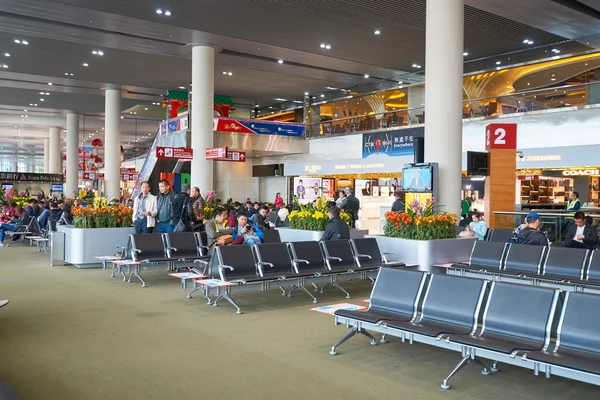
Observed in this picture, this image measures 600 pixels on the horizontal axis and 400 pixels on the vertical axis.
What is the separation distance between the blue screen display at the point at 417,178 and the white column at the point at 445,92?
31cm

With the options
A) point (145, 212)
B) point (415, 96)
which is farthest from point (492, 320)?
point (415, 96)

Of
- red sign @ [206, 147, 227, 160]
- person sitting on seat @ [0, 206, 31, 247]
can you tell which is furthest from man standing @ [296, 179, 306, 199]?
person sitting on seat @ [0, 206, 31, 247]

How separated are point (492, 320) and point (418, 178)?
6915 mm

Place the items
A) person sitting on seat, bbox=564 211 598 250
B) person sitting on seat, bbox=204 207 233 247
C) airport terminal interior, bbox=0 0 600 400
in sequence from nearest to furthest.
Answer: airport terminal interior, bbox=0 0 600 400 → person sitting on seat, bbox=204 207 233 247 → person sitting on seat, bbox=564 211 598 250

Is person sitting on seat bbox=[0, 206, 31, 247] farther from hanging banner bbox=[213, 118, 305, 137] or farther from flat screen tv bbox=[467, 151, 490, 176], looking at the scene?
flat screen tv bbox=[467, 151, 490, 176]

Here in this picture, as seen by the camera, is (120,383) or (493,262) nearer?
(120,383)

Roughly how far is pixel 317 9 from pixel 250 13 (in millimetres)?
1824

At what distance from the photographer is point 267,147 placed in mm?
25375

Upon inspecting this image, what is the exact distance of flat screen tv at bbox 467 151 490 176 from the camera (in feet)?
43.9

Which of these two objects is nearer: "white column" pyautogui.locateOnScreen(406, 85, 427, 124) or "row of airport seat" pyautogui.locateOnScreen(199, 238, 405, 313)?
"row of airport seat" pyautogui.locateOnScreen(199, 238, 405, 313)

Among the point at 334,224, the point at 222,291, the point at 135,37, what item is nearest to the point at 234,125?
the point at 135,37

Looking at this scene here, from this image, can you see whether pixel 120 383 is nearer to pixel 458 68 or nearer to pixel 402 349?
pixel 402 349

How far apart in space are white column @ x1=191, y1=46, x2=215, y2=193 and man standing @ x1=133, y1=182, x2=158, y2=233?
6.41 metres

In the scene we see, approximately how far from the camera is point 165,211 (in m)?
11.7
